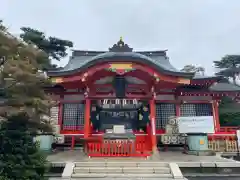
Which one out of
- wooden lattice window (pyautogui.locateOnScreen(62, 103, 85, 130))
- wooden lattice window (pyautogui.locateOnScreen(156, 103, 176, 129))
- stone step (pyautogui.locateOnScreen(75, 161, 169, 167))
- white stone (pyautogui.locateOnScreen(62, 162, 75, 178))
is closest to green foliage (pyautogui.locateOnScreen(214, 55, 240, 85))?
wooden lattice window (pyautogui.locateOnScreen(156, 103, 176, 129))

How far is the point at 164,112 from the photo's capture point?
40.8ft

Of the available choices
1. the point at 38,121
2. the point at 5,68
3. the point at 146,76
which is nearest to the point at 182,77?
the point at 146,76

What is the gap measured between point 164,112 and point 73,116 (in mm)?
5406

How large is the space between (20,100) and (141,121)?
26.3ft

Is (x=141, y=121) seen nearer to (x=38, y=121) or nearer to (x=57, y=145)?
(x=57, y=145)

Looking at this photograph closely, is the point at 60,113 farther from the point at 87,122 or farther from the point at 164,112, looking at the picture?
the point at 164,112

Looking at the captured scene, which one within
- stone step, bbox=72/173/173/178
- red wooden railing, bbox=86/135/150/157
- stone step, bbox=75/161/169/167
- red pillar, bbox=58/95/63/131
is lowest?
stone step, bbox=72/173/173/178

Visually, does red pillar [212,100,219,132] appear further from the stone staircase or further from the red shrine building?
the stone staircase

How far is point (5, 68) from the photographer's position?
550 cm

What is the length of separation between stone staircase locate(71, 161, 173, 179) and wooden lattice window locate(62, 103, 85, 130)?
459 centimetres

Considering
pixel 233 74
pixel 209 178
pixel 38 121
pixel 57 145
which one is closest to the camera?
pixel 38 121

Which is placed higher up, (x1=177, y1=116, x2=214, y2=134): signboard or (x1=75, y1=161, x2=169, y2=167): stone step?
(x1=177, y1=116, x2=214, y2=134): signboard

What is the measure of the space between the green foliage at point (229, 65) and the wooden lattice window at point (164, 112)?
2126 cm

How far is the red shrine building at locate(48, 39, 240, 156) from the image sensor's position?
959 cm
